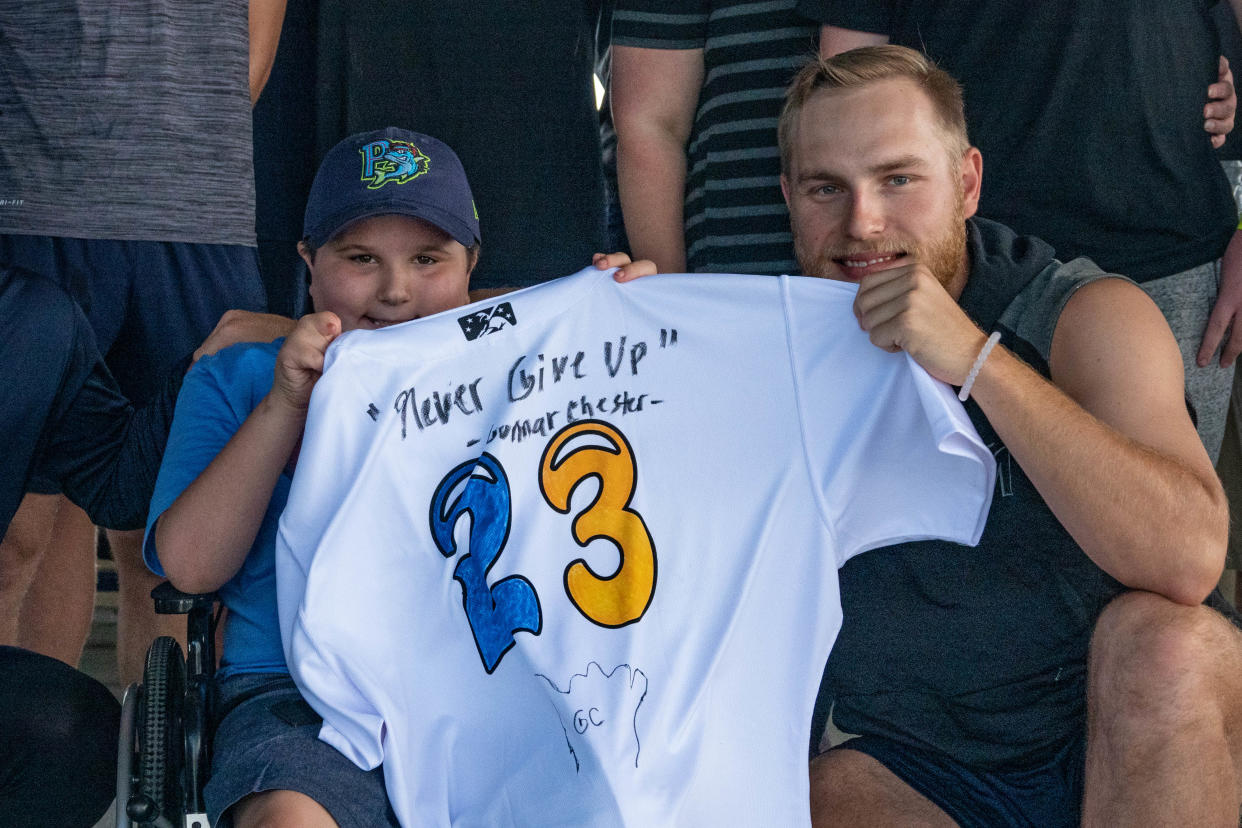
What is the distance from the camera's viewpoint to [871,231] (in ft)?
5.91

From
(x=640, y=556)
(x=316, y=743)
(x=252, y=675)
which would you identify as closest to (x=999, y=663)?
(x=640, y=556)

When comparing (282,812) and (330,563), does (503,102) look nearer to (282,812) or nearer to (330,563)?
(330,563)

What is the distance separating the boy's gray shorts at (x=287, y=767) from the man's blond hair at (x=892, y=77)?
3.86ft

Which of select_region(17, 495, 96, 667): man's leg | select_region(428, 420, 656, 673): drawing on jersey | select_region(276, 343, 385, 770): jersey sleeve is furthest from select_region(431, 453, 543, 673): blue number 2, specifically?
select_region(17, 495, 96, 667): man's leg

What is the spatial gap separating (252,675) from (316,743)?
0.75 feet

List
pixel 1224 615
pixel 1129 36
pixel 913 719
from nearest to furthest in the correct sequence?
1. pixel 1224 615
2. pixel 913 719
3. pixel 1129 36

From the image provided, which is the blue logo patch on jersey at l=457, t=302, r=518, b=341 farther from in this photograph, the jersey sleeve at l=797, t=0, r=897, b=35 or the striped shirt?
the jersey sleeve at l=797, t=0, r=897, b=35

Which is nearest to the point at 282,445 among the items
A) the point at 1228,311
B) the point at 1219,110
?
the point at 1228,311

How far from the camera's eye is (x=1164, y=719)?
1424mm

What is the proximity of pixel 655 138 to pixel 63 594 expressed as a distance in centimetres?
159

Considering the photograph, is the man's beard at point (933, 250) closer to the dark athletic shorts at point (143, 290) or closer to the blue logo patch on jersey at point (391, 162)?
the blue logo patch on jersey at point (391, 162)

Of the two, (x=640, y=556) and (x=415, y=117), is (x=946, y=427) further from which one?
(x=415, y=117)

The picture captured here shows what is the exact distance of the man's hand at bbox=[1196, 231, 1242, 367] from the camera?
214 centimetres

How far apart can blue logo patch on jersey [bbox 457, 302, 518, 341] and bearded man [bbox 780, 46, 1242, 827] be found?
50 cm
